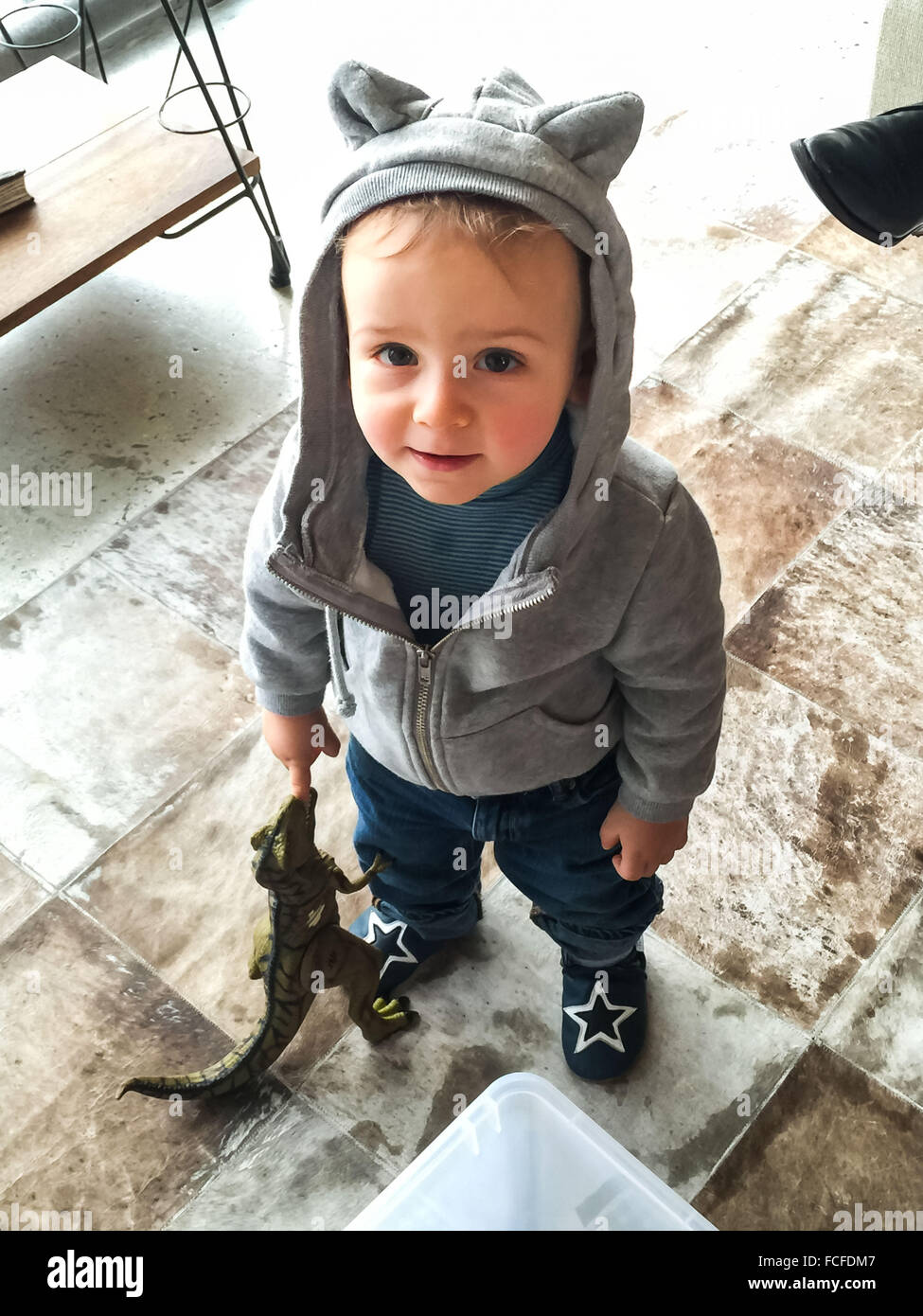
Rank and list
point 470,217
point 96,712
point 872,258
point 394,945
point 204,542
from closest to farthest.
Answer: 1. point 470,217
2. point 394,945
3. point 96,712
4. point 204,542
5. point 872,258

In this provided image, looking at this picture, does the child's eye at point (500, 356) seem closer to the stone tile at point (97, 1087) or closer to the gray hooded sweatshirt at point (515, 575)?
the gray hooded sweatshirt at point (515, 575)

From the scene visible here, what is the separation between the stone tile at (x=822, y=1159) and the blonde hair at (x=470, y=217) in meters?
0.90

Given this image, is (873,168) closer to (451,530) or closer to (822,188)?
(822,188)

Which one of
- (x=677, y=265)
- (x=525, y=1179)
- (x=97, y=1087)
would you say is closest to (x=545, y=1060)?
(x=525, y=1179)

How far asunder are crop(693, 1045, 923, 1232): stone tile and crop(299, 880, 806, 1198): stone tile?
2cm

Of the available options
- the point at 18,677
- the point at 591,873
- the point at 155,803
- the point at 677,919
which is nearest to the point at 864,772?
the point at 677,919

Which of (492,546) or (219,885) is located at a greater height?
(492,546)

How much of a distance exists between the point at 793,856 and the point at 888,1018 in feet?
0.65

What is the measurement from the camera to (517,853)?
1.08m

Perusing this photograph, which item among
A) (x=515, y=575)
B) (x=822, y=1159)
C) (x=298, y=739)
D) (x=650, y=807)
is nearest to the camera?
(x=515, y=575)

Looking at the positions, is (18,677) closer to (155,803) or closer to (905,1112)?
(155,803)

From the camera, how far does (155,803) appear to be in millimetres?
1489

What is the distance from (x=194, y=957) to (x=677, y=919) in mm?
524

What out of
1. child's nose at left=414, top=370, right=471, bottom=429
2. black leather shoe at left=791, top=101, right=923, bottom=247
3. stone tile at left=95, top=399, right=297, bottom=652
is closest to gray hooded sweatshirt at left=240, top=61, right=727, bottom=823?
child's nose at left=414, top=370, right=471, bottom=429
